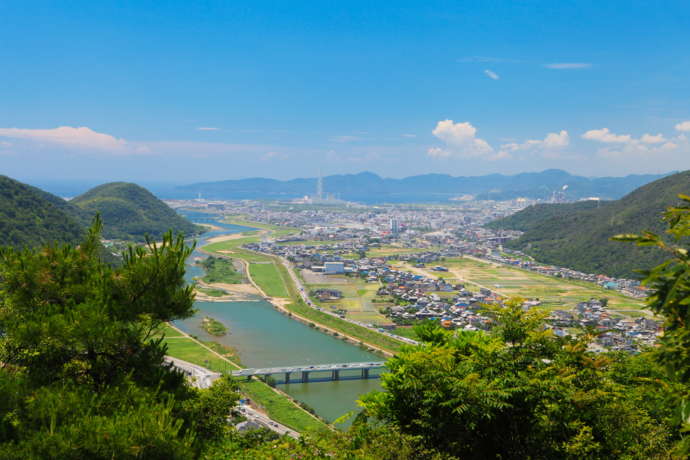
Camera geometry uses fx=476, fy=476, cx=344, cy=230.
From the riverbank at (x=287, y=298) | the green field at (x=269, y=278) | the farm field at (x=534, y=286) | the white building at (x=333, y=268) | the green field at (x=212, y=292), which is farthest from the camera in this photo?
the white building at (x=333, y=268)

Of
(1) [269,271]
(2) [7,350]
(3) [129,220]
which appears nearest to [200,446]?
(2) [7,350]

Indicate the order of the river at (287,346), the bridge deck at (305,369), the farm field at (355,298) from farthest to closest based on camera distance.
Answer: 1. the farm field at (355,298)
2. the bridge deck at (305,369)
3. the river at (287,346)

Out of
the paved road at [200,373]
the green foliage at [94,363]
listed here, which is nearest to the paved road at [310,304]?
the paved road at [200,373]

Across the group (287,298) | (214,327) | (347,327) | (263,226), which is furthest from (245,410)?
(263,226)

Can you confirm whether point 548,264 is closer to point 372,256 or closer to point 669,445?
point 372,256

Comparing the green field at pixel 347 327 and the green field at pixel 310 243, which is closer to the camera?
the green field at pixel 347 327

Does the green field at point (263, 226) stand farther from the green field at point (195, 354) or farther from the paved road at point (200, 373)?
the paved road at point (200, 373)
